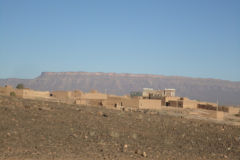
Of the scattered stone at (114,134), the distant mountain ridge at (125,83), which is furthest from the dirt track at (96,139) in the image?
the distant mountain ridge at (125,83)

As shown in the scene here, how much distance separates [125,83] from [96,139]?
16641cm

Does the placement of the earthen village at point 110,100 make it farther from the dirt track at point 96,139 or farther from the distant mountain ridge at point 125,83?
the distant mountain ridge at point 125,83

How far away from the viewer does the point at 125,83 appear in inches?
7146

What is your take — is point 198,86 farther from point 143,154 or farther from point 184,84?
point 143,154

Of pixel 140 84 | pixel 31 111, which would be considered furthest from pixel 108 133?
pixel 140 84

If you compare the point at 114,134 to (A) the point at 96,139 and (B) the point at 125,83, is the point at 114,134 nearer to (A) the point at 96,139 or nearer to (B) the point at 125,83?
(A) the point at 96,139

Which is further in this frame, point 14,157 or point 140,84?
point 140,84

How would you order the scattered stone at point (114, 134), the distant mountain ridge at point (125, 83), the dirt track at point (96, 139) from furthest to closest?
the distant mountain ridge at point (125, 83) < the scattered stone at point (114, 134) < the dirt track at point (96, 139)

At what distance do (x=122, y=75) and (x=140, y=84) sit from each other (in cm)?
1851

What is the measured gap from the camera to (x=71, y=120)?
18.8 metres

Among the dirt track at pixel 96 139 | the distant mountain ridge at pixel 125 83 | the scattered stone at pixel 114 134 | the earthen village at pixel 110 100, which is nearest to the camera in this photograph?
the dirt track at pixel 96 139

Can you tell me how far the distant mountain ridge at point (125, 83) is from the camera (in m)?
165

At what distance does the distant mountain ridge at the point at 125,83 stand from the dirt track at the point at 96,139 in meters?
141

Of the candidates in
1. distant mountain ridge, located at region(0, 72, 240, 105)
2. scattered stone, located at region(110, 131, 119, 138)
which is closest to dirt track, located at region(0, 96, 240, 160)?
scattered stone, located at region(110, 131, 119, 138)
